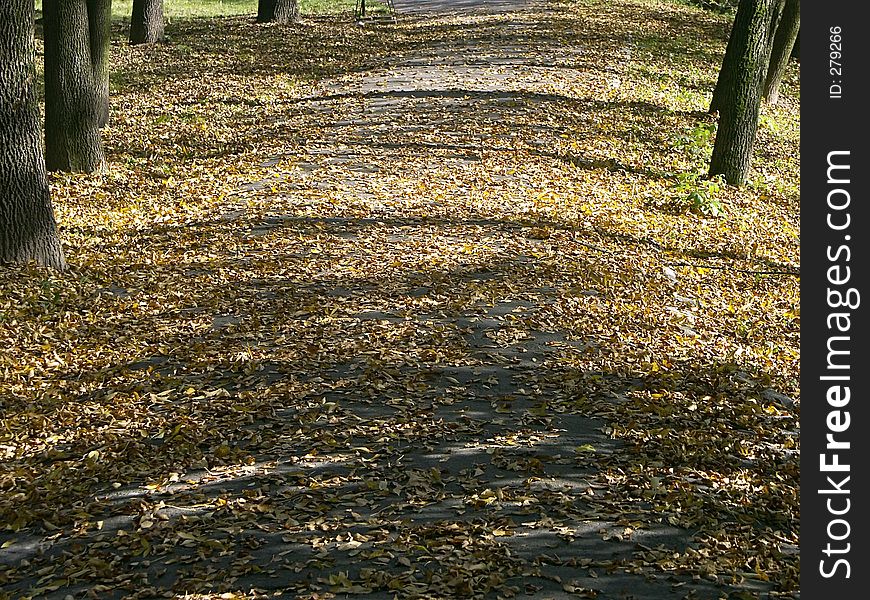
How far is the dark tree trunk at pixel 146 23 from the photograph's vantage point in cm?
2164

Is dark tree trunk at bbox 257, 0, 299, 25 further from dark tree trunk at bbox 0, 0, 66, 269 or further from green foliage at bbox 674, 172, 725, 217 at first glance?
dark tree trunk at bbox 0, 0, 66, 269

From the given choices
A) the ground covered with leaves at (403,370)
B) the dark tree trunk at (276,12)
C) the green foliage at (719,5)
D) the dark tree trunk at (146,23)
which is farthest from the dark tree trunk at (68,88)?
the green foliage at (719,5)

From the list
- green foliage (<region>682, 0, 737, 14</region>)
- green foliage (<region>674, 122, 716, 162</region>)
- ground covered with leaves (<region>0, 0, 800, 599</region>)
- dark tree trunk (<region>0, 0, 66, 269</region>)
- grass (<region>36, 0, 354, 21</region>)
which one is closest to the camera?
ground covered with leaves (<region>0, 0, 800, 599</region>)

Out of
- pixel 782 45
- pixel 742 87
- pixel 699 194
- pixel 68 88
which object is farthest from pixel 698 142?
pixel 68 88

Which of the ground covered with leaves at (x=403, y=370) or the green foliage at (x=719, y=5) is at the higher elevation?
the green foliage at (x=719, y=5)

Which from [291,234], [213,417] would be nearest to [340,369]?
[213,417]

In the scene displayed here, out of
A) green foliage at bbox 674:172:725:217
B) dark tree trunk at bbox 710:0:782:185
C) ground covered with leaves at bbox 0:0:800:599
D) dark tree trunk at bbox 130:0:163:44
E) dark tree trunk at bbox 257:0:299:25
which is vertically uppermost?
dark tree trunk at bbox 257:0:299:25

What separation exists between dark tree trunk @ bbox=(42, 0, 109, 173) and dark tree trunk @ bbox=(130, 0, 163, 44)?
1034 centimetres

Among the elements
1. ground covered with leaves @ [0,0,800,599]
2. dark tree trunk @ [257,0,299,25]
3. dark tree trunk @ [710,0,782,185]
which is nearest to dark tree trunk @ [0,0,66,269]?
ground covered with leaves @ [0,0,800,599]

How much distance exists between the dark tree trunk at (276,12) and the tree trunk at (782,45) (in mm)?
12265

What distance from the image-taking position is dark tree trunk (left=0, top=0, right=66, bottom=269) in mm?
8188

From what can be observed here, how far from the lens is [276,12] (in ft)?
79.4

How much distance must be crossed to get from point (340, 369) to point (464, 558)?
2.56 metres

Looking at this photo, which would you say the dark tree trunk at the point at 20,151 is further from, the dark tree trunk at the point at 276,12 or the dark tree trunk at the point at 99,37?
the dark tree trunk at the point at 276,12
